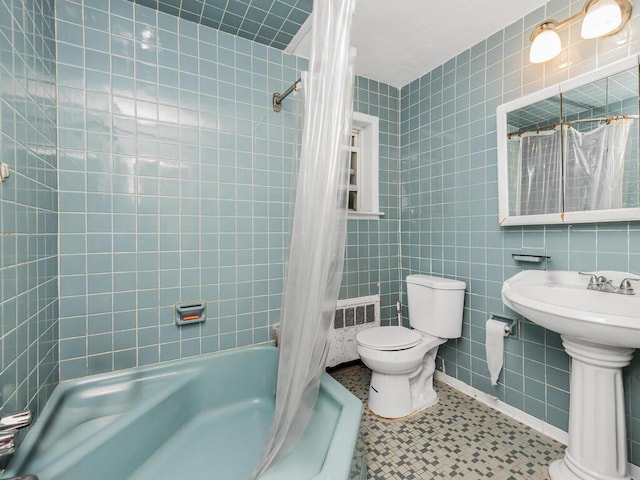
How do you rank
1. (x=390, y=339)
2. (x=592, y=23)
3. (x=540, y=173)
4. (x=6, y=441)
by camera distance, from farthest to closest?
1. (x=390, y=339)
2. (x=540, y=173)
3. (x=592, y=23)
4. (x=6, y=441)

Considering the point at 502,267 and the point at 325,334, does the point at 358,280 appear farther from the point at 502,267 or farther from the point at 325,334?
the point at 325,334

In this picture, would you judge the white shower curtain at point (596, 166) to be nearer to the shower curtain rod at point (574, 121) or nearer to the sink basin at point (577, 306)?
the shower curtain rod at point (574, 121)

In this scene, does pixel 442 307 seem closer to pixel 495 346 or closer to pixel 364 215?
pixel 495 346

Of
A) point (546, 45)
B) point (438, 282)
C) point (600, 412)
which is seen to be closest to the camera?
point (600, 412)

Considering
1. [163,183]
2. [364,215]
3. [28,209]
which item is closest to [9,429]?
[28,209]

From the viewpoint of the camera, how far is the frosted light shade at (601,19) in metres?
1.23

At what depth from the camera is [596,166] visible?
4.45 ft

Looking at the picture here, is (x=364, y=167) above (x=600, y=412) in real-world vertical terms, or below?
above

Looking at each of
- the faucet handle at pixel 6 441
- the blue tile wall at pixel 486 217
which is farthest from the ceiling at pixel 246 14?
the faucet handle at pixel 6 441

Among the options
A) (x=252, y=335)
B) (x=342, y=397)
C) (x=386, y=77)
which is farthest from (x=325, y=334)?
(x=386, y=77)

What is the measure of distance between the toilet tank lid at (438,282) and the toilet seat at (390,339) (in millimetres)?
334

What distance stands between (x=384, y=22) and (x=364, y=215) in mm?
1234

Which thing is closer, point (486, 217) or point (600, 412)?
point (600, 412)

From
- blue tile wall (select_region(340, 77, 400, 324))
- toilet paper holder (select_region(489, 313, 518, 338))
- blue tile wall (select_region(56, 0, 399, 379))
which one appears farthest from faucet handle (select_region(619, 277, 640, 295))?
blue tile wall (select_region(56, 0, 399, 379))
